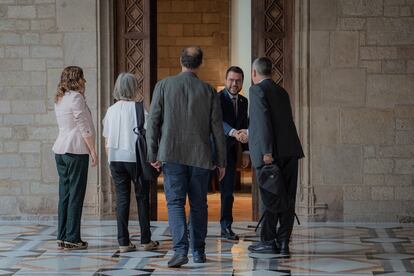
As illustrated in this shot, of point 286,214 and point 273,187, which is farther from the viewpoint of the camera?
point 286,214

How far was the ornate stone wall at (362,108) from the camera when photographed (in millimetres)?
8953

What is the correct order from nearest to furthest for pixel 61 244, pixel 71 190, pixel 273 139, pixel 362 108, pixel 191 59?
pixel 191 59
pixel 273 139
pixel 71 190
pixel 61 244
pixel 362 108

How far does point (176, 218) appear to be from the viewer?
6.55 meters

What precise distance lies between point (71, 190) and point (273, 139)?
64.5 inches

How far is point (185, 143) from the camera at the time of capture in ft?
21.5

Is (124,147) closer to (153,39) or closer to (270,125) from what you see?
(270,125)

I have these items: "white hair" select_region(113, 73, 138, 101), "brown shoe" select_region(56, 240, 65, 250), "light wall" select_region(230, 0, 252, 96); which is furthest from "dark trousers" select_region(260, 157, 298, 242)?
"light wall" select_region(230, 0, 252, 96)

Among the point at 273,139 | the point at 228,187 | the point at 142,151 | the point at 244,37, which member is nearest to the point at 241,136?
the point at 228,187

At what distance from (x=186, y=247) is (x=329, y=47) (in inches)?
125

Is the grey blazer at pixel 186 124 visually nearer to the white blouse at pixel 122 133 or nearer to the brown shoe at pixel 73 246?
the white blouse at pixel 122 133

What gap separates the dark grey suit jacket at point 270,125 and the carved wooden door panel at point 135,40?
2.41 m

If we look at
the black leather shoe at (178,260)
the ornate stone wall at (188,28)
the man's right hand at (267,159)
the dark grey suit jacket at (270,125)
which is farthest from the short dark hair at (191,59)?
the ornate stone wall at (188,28)

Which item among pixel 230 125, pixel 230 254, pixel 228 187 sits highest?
pixel 230 125

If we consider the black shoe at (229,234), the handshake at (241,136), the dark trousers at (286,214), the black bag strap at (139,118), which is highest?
the black bag strap at (139,118)
